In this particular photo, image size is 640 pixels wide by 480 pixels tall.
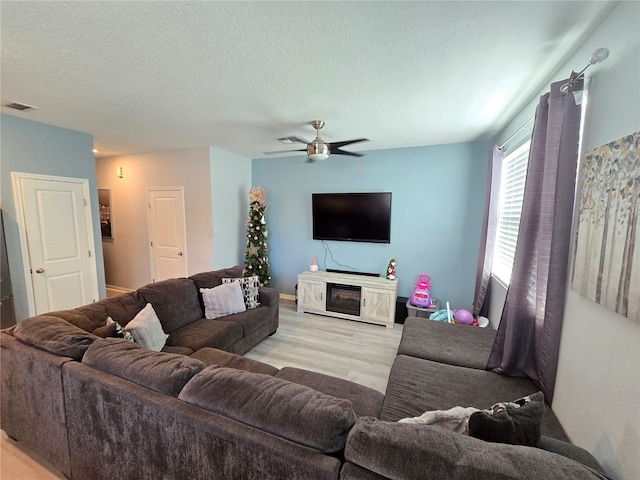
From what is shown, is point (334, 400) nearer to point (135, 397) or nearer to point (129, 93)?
point (135, 397)

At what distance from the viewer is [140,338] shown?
1.96 metres

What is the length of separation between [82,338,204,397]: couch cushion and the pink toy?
10.5 feet

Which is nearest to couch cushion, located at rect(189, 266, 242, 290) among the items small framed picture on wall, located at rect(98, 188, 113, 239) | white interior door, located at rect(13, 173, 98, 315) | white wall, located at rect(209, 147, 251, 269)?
white wall, located at rect(209, 147, 251, 269)

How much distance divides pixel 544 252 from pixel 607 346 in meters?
0.62

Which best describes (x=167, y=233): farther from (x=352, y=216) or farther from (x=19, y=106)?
(x=352, y=216)

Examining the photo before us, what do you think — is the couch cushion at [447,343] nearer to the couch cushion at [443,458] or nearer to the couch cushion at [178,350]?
the couch cushion at [443,458]

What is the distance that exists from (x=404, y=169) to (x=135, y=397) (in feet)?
A: 13.0

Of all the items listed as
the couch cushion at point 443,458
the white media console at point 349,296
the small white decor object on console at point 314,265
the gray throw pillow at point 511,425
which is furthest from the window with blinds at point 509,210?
the small white decor object on console at point 314,265

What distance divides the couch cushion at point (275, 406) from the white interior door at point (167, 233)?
379 cm

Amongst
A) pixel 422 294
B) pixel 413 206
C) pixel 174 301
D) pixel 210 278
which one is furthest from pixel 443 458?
pixel 413 206

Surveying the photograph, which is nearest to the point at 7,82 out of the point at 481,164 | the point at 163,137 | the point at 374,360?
the point at 163,137

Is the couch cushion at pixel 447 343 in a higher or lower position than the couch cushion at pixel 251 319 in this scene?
higher

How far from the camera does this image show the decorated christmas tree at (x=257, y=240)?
4.51 meters

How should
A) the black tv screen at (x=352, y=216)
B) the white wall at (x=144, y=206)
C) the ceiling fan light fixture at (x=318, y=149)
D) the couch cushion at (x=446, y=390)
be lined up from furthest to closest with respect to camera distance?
the white wall at (x=144, y=206) < the black tv screen at (x=352, y=216) < the ceiling fan light fixture at (x=318, y=149) < the couch cushion at (x=446, y=390)
